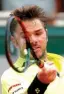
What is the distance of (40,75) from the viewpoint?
79.0 inches

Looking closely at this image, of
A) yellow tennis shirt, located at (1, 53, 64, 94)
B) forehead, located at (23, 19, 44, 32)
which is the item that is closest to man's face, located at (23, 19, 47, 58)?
forehead, located at (23, 19, 44, 32)

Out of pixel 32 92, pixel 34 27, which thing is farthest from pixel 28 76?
pixel 34 27

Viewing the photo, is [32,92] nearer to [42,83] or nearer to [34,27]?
[42,83]

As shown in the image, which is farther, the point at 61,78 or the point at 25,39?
the point at 61,78

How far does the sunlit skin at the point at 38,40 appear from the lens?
200 centimetres

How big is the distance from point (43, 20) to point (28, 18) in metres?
0.12

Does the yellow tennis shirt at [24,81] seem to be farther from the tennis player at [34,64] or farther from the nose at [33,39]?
the nose at [33,39]

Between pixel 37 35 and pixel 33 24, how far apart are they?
62mm

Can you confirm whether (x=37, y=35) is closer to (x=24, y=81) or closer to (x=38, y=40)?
(x=38, y=40)

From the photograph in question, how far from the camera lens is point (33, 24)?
2135mm

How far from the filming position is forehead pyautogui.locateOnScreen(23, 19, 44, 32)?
6.78ft

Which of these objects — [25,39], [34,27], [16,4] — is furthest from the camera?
[16,4]

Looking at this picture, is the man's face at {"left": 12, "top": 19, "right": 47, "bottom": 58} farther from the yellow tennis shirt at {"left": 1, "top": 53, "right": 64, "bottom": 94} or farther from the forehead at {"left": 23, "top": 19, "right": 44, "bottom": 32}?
the yellow tennis shirt at {"left": 1, "top": 53, "right": 64, "bottom": 94}

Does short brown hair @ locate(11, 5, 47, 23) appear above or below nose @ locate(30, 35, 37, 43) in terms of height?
above
